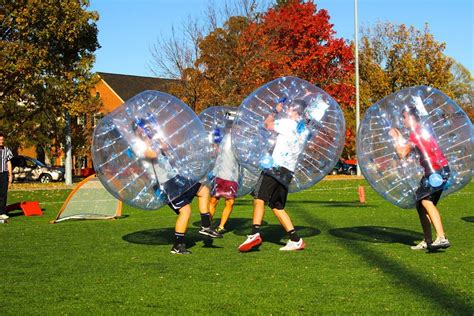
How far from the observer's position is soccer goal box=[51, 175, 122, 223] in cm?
1393

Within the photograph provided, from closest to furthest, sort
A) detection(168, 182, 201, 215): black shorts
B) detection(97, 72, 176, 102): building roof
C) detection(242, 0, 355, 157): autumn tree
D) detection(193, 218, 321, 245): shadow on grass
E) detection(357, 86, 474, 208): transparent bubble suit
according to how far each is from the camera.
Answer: detection(357, 86, 474, 208): transparent bubble suit → detection(168, 182, 201, 215): black shorts → detection(193, 218, 321, 245): shadow on grass → detection(242, 0, 355, 157): autumn tree → detection(97, 72, 176, 102): building roof

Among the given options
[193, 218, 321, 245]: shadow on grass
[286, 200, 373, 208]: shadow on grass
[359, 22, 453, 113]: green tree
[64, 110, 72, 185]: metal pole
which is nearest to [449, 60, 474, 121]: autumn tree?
[359, 22, 453, 113]: green tree

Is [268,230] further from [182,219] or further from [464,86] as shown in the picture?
[464,86]

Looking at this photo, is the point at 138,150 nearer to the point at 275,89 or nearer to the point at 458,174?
the point at 275,89

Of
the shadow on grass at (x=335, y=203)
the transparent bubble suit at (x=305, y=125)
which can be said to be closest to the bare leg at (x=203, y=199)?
the transparent bubble suit at (x=305, y=125)

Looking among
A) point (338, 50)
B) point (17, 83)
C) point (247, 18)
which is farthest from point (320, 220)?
point (338, 50)

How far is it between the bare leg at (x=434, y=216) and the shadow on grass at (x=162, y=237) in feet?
9.74

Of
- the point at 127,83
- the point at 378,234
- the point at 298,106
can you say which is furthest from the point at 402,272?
the point at 127,83

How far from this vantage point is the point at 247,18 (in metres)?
39.4

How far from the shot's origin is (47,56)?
32.3m

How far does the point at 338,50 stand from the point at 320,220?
34314 millimetres

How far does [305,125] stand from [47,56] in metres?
25.5

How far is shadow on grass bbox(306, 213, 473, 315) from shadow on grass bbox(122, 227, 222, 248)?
207 cm

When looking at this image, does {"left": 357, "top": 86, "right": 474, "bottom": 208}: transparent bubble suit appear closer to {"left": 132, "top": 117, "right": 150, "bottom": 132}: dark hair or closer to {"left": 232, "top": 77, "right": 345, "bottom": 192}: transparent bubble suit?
{"left": 232, "top": 77, "right": 345, "bottom": 192}: transparent bubble suit
